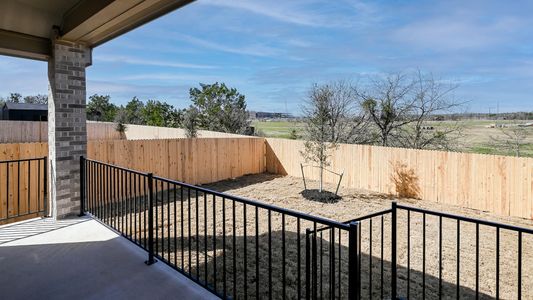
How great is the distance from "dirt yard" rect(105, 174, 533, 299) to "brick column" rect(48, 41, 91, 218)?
119 cm

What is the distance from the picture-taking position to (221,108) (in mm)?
15609

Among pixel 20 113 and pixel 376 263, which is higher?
pixel 20 113

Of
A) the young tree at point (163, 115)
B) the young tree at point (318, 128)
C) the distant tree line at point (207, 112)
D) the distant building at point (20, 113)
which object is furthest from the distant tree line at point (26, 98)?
the young tree at point (318, 128)

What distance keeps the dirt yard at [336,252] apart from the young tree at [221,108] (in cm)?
839

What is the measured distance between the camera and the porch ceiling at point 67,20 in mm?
2828

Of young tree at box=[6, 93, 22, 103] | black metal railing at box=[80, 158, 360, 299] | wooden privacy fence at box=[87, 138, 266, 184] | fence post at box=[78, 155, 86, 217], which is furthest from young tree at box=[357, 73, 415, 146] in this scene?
young tree at box=[6, 93, 22, 103]

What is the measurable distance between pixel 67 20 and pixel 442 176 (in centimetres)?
708

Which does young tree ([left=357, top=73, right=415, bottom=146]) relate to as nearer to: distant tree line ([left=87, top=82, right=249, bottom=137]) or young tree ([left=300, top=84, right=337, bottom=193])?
young tree ([left=300, top=84, right=337, bottom=193])

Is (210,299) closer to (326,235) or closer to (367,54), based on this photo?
(326,235)

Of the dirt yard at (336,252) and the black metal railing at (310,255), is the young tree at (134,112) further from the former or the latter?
the black metal railing at (310,255)

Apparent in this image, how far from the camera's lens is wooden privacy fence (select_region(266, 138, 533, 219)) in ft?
19.0

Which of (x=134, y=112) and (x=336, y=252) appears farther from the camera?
(x=134, y=112)

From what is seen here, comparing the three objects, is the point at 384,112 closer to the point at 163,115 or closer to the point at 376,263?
the point at 376,263

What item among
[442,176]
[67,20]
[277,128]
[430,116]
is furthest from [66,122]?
[277,128]
